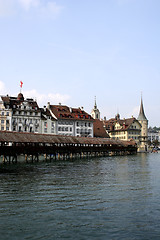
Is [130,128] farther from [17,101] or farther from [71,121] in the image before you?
[17,101]

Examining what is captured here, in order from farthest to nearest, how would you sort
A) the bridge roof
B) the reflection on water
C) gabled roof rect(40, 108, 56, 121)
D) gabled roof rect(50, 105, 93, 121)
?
gabled roof rect(50, 105, 93, 121)
gabled roof rect(40, 108, 56, 121)
the bridge roof
the reflection on water

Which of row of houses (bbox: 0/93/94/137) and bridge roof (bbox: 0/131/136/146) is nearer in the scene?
bridge roof (bbox: 0/131/136/146)

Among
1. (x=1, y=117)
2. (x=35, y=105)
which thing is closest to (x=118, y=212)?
(x=1, y=117)

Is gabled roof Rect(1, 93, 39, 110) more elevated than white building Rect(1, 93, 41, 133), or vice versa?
gabled roof Rect(1, 93, 39, 110)

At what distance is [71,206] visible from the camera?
1622cm

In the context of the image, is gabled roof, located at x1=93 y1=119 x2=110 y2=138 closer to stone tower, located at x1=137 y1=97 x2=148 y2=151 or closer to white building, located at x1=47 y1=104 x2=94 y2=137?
white building, located at x1=47 y1=104 x2=94 y2=137

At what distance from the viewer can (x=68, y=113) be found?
315ft

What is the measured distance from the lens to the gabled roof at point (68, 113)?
93062 mm

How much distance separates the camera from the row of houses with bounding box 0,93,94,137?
83062mm

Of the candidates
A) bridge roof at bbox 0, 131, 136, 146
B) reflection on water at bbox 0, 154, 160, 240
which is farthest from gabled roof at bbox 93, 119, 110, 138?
reflection on water at bbox 0, 154, 160, 240

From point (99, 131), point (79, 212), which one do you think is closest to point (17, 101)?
point (99, 131)

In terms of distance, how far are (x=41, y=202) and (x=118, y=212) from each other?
180 inches

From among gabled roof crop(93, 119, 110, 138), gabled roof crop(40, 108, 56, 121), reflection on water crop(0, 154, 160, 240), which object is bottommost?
reflection on water crop(0, 154, 160, 240)

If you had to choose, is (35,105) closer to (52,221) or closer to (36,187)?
(36,187)
